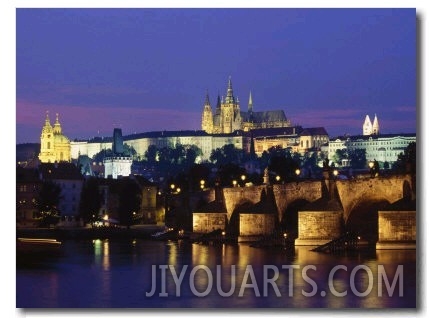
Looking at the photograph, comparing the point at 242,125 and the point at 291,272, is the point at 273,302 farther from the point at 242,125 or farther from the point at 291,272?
the point at 242,125

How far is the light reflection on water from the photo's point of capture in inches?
729

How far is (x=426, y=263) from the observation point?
667 inches

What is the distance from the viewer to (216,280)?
22.0m

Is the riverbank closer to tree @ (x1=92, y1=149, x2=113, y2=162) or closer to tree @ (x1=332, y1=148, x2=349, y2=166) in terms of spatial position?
tree @ (x1=332, y1=148, x2=349, y2=166)

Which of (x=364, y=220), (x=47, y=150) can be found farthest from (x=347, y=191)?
(x=47, y=150)

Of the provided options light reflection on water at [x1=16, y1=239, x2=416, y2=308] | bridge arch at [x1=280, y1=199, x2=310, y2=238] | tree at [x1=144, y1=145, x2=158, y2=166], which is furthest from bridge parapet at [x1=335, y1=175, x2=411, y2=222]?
tree at [x1=144, y1=145, x2=158, y2=166]

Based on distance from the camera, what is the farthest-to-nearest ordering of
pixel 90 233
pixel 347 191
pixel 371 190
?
pixel 90 233 < pixel 347 191 < pixel 371 190

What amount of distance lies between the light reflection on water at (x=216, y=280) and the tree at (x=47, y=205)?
39.9 feet

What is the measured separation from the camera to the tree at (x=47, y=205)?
42147mm

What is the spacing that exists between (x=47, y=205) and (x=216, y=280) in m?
21.4

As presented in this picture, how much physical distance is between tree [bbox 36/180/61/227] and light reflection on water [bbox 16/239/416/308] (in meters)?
12.2

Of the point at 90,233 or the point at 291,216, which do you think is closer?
the point at 291,216
